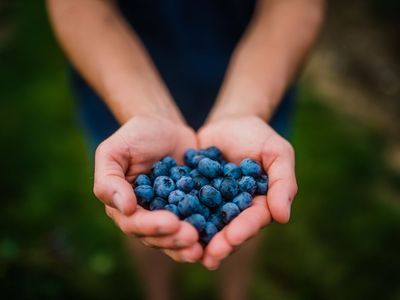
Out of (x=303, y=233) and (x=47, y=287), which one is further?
(x=303, y=233)

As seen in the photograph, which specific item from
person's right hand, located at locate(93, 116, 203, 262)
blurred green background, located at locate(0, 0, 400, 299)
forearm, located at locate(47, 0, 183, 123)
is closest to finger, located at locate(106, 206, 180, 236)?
person's right hand, located at locate(93, 116, 203, 262)

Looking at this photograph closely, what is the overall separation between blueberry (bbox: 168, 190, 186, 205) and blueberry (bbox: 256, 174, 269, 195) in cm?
18

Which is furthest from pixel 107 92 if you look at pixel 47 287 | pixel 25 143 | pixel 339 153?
pixel 339 153

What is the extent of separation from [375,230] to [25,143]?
2022 mm

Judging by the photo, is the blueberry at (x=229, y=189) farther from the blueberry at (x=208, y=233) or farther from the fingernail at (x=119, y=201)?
the fingernail at (x=119, y=201)

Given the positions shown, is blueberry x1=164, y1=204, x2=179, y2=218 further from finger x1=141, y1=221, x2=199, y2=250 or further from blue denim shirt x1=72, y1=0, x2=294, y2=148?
blue denim shirt x1=72, y1=0, x2=294, y2=148

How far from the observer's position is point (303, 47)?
1554 millimetres

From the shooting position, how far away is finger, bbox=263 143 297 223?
1061mm

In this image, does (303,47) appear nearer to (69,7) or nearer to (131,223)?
(69,7)

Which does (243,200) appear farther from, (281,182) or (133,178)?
(133,178)

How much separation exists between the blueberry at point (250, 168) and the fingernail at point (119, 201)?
0.34 m

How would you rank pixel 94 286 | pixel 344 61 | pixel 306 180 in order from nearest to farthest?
pixel 94 286
pixel 306 180
pixel 344 61

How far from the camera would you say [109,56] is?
4.75 ft

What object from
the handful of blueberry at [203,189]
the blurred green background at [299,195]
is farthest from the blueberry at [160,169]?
the blurred green background at [299,195]
